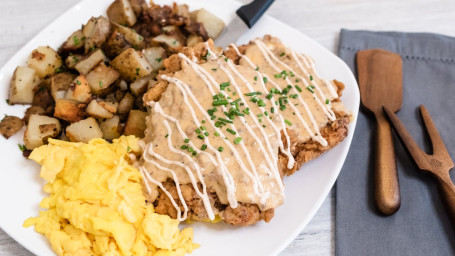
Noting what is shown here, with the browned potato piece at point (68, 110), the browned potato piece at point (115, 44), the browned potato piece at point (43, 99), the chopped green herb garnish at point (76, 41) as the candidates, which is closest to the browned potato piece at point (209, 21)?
the browned potato piece at point (115, 44)

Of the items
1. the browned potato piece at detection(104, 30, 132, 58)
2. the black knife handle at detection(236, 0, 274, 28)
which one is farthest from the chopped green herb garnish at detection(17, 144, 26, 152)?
the black knife handle at detection(236, 0, 274, 28)

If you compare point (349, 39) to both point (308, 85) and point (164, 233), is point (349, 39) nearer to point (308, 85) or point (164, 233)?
point (308, 85)

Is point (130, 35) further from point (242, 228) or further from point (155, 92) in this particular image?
point (242, 228)

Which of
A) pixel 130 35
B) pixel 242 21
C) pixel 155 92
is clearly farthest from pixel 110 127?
pixel 242 21

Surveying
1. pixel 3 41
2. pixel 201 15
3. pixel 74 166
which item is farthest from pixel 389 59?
pixel 3 41

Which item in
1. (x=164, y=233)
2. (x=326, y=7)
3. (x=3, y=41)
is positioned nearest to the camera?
(x=164, y=233)
